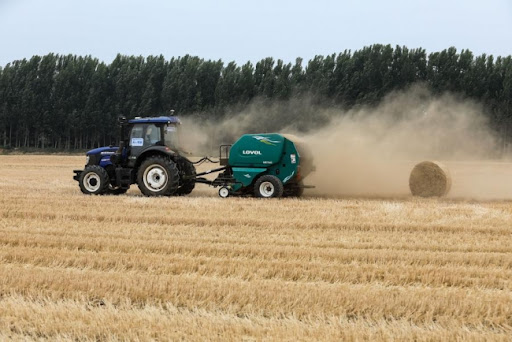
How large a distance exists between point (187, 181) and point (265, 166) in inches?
83.8

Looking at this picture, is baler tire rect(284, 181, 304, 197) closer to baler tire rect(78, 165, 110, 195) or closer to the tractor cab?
the tractor cab

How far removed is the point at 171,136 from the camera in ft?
46.5

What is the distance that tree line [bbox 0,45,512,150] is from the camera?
46.0 m

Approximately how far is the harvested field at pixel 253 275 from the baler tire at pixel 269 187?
2.86 metres

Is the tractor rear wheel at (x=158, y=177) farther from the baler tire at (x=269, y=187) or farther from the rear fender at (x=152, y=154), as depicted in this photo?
the baler tire at (x=269, y=187)

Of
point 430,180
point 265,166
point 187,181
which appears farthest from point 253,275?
point 430,180

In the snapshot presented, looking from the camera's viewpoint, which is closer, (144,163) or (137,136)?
(144,163)

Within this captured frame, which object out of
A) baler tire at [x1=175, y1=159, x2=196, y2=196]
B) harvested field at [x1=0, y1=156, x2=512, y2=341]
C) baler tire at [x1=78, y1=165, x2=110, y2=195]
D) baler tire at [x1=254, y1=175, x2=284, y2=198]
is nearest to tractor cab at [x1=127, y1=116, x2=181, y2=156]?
baler tire at [x1=175, y1=159, x2=196, y2=196]

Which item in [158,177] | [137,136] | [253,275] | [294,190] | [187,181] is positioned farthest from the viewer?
[187,181]

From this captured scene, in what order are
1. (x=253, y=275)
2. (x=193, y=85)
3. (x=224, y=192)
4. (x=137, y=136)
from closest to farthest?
(x=253, y=275) → (x=137, y=136) → (x=224, y=192) → (x=193, y=85)

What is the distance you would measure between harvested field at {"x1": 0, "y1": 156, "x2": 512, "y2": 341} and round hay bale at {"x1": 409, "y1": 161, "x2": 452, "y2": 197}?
3.70 m

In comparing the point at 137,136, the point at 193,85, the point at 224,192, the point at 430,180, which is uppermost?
the point at 193,85

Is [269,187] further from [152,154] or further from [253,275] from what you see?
[253,275]

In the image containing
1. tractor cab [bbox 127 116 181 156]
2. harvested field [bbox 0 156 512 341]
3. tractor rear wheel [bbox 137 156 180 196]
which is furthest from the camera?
tractor cab [bbox 127 116 181 156]
